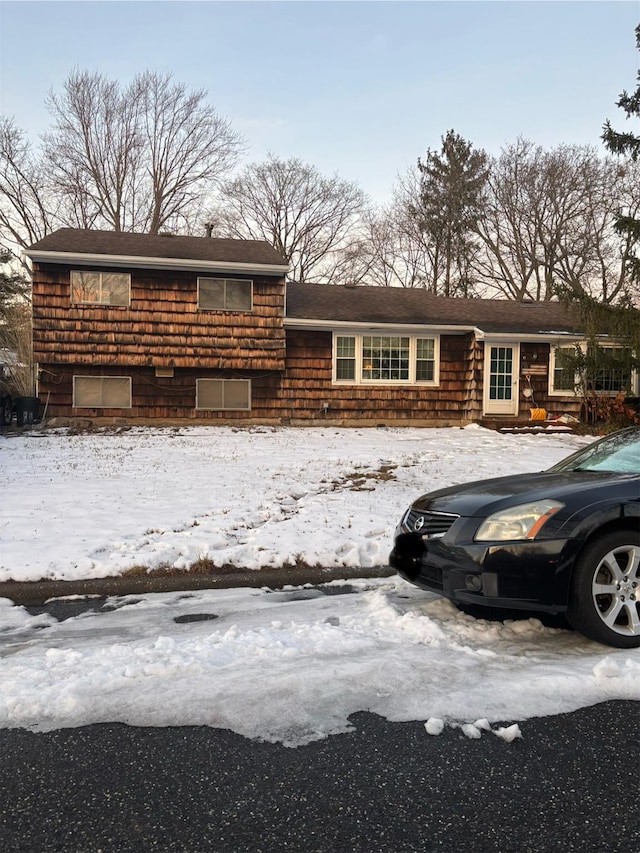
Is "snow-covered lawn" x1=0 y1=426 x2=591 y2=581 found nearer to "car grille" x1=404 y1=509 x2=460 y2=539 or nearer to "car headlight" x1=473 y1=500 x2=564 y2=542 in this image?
"car grille" x1=404 y1=509 x2=460 y2=539

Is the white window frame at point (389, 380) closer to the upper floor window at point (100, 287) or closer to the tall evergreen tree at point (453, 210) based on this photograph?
the upper floor window at point (100, 287)

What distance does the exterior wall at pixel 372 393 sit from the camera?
62.8ft

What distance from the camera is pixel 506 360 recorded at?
63.5 feet

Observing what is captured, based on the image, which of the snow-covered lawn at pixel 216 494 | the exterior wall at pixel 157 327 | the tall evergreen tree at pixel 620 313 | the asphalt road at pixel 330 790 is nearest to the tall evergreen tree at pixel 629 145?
the tall evergreen tree at pixel 620 313

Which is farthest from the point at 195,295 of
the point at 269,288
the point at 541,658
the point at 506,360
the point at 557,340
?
the point at 541,658

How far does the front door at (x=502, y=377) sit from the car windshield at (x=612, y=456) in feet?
48.9

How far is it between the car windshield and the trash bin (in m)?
15.8

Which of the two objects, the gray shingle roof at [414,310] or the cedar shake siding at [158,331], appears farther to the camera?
the gray shingle roof at [414,310]

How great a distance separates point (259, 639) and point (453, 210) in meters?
35.7

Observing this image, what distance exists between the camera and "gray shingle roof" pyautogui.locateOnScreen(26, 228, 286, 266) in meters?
17.8

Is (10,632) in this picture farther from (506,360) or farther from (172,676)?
(506,360)

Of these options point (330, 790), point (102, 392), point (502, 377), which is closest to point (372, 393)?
point (502, 377)

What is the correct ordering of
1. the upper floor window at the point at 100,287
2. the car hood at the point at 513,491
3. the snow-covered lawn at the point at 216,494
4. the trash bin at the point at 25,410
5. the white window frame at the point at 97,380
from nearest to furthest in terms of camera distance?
the car hood at the point at 513,491
the snow-covered lawn at the point at 216,494
the trash bin at the point at 25,410
the upper floor window at the point at 100,287
the white window frame at the point at 97,380

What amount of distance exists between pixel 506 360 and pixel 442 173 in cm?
2129
